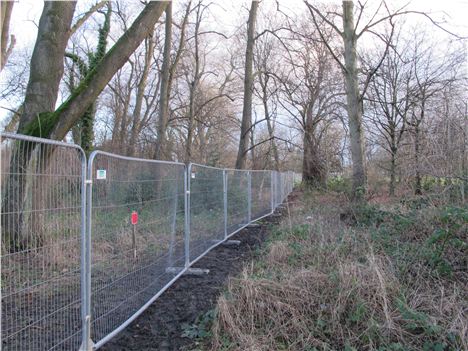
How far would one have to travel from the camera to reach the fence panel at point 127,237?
372 cm

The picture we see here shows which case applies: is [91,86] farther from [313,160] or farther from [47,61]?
[313,160]

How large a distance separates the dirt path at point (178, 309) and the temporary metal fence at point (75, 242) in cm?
12

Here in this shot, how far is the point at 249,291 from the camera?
13.3 feet

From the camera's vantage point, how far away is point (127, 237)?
14.0 feet

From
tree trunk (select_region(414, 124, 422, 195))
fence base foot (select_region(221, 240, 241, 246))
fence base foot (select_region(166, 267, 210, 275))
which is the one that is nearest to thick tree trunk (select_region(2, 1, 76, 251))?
fence base foot (select_region(166, 267, 210, 275))

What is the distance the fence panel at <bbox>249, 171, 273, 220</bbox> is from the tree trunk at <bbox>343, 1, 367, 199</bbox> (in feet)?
9.99

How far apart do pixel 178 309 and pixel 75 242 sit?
1.85m

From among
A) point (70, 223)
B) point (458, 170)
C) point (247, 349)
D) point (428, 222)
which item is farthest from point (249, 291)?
point (458, 170)

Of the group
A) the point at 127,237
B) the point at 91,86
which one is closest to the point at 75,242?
the point at 127,237

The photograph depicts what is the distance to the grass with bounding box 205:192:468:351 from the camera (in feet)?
11.4

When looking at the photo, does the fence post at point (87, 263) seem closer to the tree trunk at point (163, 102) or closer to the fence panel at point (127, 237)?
the fence panel at point (127, 237)

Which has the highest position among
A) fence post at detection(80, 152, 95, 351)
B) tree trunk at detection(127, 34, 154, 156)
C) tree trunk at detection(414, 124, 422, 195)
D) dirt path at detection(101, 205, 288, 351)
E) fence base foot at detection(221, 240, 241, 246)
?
tree trunk at detection(127, 34, 154, 156)

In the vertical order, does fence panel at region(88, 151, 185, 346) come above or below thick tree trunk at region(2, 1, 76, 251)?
below

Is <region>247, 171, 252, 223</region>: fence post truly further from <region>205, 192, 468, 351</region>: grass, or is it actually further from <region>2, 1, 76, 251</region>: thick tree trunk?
<region>205, 192, 468, 351</region>: grass
